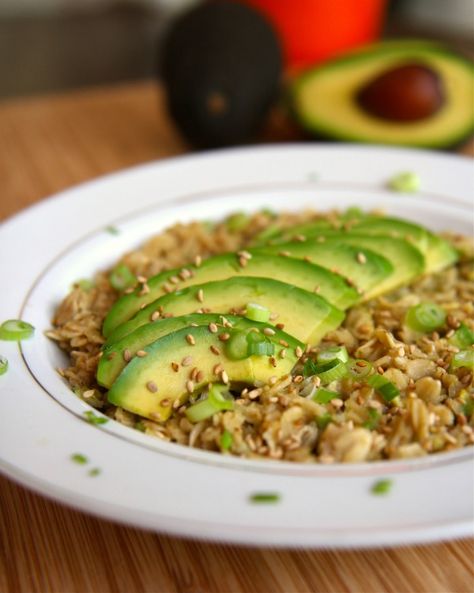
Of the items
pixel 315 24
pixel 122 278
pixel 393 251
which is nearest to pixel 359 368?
pixel 393 251

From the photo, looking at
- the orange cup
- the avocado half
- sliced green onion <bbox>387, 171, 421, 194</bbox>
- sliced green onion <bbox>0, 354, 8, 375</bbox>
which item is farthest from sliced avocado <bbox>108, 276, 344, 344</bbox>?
the orange cup

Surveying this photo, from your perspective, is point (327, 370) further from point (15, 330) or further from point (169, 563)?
point (15, 330)

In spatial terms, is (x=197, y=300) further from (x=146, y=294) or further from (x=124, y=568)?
(x=124, y=568)

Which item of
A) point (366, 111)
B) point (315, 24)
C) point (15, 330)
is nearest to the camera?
point (15, 330)

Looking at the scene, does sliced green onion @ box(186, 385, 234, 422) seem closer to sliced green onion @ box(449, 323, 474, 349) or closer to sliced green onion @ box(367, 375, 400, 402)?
sliced green onion @ box(367, 375, 400, 402)

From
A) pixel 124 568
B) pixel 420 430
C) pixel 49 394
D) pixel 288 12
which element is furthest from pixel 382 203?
pixel 288 12

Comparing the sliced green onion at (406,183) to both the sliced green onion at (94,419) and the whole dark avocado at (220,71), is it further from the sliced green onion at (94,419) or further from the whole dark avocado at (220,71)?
the sliced green onion at (94,419)
